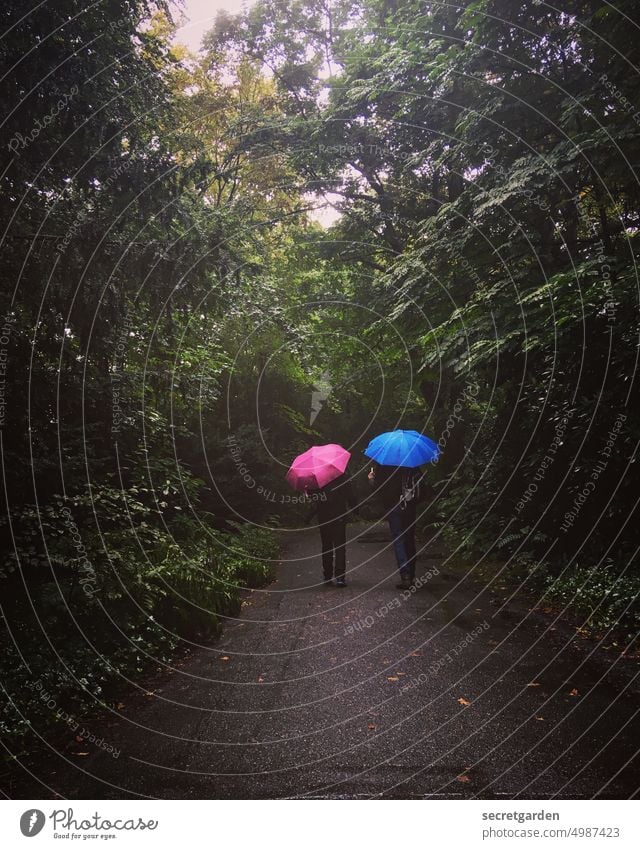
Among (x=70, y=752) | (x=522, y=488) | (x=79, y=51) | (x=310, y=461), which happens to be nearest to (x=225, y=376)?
(x=310, y=461)

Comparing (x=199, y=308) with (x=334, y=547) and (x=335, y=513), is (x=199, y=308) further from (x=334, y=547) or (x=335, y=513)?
(x=334, y=547)

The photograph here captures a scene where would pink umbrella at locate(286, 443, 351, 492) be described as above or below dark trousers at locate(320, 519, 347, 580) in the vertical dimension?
above

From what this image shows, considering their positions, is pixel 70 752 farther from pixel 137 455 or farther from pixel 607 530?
pixel 607 530

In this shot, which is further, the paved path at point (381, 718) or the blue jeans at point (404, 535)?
the blue jeans at point (404, 535)

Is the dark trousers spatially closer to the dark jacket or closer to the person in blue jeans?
the dark jacket

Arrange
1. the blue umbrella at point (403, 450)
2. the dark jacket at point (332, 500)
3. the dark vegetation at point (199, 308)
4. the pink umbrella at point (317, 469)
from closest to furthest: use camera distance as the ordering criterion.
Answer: the dark vegetation at point (199, 308) < the blue umbrella at point (403, 450) < the pink umbrella at point (317, 469) < the dark jacket at point (332, 500)

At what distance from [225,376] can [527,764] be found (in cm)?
1772

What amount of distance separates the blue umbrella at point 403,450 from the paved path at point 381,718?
2427mm

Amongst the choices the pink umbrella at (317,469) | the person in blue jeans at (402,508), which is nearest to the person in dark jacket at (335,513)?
the pink umbrella at (317,469)

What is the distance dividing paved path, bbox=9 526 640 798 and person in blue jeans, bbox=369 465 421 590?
1681mm

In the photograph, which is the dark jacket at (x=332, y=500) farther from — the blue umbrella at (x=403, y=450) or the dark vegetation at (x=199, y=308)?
the dark vegetation at (x=199, y=308)

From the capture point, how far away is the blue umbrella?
8906 mm

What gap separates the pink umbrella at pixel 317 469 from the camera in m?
9.21

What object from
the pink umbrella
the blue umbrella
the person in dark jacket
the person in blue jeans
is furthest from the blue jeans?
the pink umbrella
